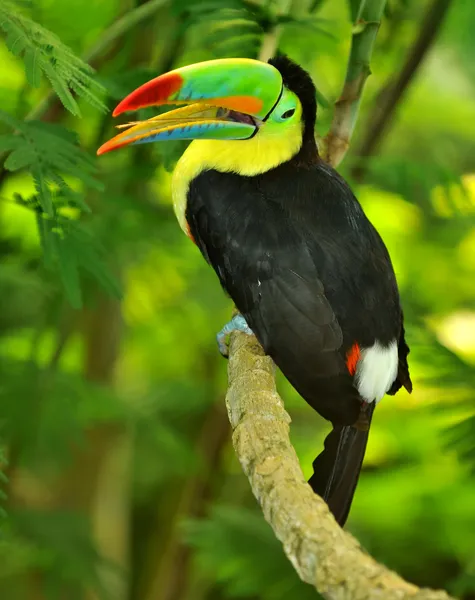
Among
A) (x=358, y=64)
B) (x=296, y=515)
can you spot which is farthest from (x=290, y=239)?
(x=296, y=515)

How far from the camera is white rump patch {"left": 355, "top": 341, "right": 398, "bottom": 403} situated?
160 centimetres

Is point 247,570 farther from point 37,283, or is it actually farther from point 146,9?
point 146,9

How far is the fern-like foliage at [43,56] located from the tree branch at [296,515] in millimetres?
479

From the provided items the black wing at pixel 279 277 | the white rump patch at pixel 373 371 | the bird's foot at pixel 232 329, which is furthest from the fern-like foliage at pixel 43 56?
the white rump patch at pixel 373 371

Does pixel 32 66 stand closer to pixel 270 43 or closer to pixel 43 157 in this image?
pixel 43 157

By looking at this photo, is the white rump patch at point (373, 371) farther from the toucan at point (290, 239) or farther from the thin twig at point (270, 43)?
the thin twig at point (270, 43)

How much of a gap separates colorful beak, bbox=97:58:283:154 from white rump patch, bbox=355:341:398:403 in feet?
1.54

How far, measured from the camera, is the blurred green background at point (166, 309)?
1.74 metres

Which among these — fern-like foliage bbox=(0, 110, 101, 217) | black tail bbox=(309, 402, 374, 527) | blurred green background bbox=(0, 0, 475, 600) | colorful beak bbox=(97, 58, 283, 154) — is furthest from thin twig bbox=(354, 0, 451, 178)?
fern-like foliage bbox=(0, 110, 101, 217)

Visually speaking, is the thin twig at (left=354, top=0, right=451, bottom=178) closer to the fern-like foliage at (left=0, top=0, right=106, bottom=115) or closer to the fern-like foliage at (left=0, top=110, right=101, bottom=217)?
the fern-like foliage at (left=0, top=110, right=101, bottom=217)

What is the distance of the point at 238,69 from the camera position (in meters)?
1.50

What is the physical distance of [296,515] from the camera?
89 cm

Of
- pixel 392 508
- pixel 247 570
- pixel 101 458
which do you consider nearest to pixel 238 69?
pixel 247 570

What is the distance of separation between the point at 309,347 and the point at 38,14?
46.8 inches
